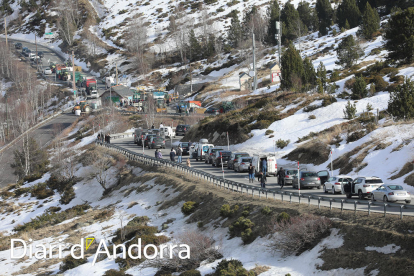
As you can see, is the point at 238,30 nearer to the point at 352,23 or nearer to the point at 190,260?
the point at 352,23

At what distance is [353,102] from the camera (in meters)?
49.0

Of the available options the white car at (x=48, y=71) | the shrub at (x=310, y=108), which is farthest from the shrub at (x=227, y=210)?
the white car at (x=48, y=71)

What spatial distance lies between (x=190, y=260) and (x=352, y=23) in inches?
3501

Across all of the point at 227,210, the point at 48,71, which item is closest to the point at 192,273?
the point at 227,210

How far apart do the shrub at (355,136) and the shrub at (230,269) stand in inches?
903

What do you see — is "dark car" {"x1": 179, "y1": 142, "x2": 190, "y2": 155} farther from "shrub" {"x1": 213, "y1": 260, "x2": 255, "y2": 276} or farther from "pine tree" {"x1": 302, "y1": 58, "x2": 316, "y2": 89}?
"shrub" {"x1": 213, "y1": 260, "x2": 255, "y2": 276}

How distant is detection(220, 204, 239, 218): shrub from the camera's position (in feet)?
80.5

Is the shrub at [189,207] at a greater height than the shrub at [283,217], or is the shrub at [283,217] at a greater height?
the shrub at [283,217]

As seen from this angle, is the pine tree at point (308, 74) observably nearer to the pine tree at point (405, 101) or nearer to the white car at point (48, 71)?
the pine tree at point (405, 101)

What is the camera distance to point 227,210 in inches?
980

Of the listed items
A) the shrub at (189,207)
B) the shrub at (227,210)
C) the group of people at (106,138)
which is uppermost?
the group of people at (106,138)

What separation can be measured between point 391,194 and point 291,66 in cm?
4186

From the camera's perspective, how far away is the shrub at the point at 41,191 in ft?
182

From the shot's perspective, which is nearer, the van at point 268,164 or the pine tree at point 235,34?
the van at point 268,164
